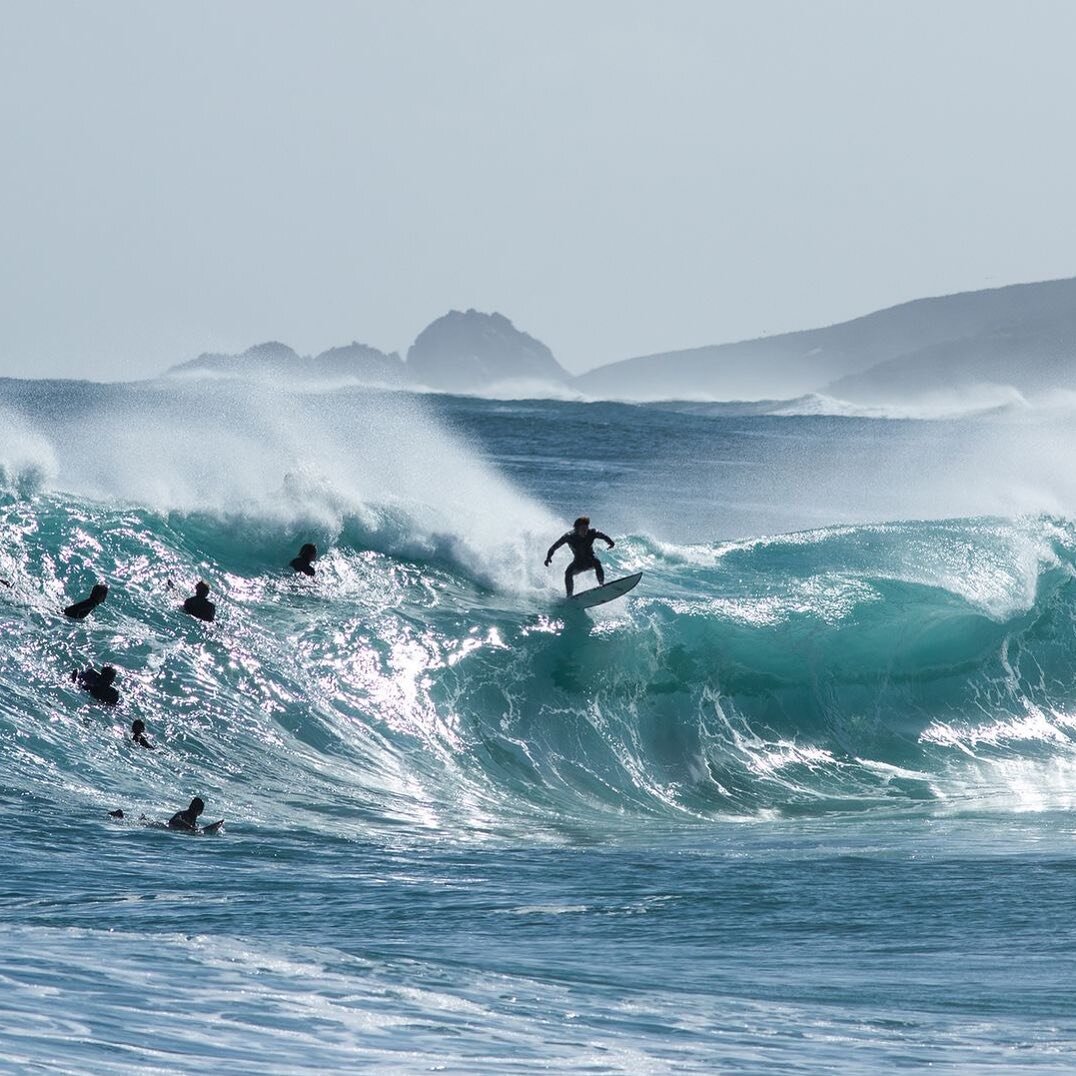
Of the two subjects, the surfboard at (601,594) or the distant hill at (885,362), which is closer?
the surfboard at (601,594)

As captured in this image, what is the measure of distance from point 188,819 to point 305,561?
7.57 metres

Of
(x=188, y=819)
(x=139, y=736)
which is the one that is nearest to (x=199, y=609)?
(x=139, y=736)

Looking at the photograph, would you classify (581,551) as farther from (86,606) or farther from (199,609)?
(86,606)

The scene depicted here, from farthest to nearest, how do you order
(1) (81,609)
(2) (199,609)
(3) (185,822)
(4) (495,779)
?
(2) (199,609), (1) (81,609), (4) (495,779), (3) (185,822)

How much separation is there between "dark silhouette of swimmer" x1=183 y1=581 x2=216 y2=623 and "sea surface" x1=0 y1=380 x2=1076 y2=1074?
13 cm

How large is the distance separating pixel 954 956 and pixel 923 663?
36.6ft

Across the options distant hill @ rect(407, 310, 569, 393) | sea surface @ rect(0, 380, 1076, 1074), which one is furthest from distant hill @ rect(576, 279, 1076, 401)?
sea surface @ rect(0, 380, 1076, 1074)

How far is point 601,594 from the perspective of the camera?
19.6 m

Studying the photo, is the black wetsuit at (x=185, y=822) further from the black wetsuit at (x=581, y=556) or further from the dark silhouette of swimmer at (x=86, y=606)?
the black wetsuit at (x=581, y=556)

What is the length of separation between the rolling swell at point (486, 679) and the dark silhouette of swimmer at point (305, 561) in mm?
245

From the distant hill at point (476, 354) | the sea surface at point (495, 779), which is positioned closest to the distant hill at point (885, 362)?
the distant hill at point (476, 354)

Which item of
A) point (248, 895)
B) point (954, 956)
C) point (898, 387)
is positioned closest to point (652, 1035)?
point (954, 956)

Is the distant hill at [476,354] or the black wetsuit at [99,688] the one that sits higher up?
the distant hill at [476,354]

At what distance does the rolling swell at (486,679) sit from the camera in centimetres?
1494
